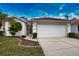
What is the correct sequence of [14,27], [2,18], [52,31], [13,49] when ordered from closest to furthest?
[13,49] → [2,18] → [14,27] → [52,31]

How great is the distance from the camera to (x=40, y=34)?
1191 centimetres

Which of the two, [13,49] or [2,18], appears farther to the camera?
[2,18]

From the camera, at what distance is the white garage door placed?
38.4 feet

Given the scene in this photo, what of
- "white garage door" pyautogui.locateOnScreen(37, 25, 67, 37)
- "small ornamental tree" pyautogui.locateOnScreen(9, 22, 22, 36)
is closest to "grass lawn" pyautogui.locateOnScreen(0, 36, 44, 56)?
"small ornamental tree" pyautogui.locateOnScreen(9, 22, 22, 36)

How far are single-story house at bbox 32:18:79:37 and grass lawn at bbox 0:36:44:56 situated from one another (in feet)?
5.08

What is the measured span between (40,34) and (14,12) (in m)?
2.10

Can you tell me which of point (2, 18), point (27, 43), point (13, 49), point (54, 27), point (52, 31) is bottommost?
point (13, 49)

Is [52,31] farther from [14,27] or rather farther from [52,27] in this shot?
[14,27]

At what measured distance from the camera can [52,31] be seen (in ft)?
38.7

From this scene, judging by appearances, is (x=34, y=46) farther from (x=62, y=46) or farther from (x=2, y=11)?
(x=2, y=11)

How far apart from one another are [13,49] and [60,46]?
2.51 meters

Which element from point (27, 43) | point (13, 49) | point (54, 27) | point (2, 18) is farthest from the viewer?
point (54, 27)

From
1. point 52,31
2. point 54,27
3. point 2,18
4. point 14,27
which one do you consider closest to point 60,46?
point 52,31

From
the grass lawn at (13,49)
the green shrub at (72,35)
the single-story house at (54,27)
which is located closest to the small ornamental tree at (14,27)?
the grass lawn at (13,49)
